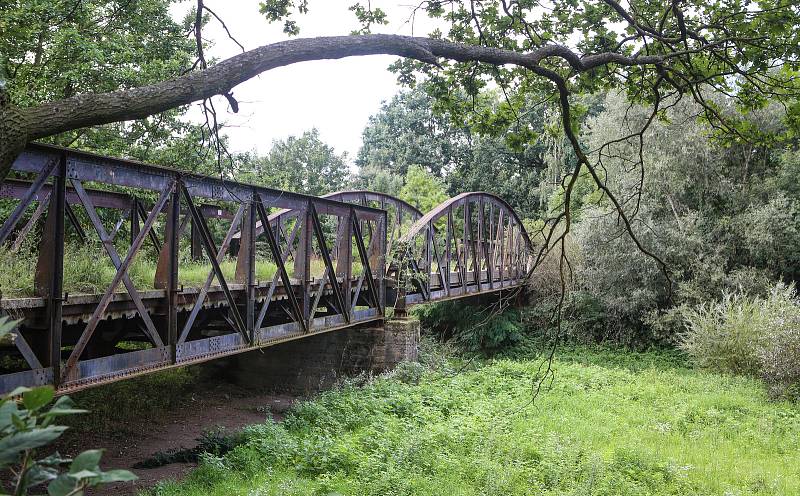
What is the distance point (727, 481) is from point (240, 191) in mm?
8315

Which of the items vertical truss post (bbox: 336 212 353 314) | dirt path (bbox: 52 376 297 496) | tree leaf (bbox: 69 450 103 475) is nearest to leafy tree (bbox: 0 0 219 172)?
vertical truss post (bbox: 336 212 353 314)

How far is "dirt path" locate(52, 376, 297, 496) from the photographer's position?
894cm

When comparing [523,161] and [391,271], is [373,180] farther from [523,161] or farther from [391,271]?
[391,271]

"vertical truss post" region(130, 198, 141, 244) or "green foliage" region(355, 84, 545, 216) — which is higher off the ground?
"green foliage" region(355, 84, 545, 216)

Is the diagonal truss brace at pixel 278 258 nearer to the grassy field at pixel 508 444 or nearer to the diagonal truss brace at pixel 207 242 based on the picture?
the diagonal truss brace at pixel 207 242

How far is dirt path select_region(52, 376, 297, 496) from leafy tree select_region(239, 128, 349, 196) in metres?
21.3

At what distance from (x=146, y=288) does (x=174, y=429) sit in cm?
459

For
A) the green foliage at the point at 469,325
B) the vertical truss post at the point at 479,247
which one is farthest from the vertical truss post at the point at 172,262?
the green foliage at the point at 469,325

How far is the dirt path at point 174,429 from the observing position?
8.94 meters

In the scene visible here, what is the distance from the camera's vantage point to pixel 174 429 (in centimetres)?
1161

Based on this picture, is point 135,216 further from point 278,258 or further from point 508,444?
point 508,444

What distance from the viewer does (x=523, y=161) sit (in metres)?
44.0

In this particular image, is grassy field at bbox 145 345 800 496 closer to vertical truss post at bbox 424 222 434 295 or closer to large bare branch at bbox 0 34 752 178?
large bare branch at bbox 0 34 752 178

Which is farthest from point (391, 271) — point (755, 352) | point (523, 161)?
point (523, 161)
